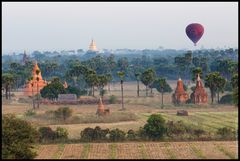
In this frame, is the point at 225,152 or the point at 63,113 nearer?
the point at 225,152

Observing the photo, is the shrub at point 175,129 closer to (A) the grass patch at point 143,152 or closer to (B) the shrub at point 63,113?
(A) the grass patch at point 143,152

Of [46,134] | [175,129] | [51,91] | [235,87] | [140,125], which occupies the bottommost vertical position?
[140,125]

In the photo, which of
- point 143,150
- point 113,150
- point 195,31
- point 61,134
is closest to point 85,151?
point 113,150

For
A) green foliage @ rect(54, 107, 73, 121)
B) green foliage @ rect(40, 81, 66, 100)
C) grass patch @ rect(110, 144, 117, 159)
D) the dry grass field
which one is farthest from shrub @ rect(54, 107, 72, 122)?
green foliage @ rect(40, 81, 66, 100)

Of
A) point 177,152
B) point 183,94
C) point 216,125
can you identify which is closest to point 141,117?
point 216,125

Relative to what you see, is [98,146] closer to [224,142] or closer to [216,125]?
[224,142]

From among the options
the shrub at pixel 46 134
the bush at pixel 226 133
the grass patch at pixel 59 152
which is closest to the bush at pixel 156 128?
the bush at pixel 226 133

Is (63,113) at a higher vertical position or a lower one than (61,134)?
higher

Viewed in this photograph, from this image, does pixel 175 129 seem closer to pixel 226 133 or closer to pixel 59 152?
pixel 226 133
